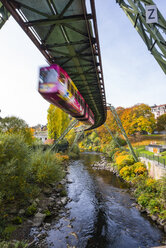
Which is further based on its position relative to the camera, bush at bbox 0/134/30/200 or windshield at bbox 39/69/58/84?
bush at bbox 0/134/30/200

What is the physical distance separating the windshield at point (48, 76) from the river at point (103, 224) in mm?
7428

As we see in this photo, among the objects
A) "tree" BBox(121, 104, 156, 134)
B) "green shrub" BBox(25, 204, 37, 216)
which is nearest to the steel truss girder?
"green shrub" BBox(25, 204, 37, 216)

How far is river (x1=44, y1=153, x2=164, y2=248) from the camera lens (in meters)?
6.75

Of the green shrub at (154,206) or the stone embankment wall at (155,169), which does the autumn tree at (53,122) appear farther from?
the green shrub at (154,206)

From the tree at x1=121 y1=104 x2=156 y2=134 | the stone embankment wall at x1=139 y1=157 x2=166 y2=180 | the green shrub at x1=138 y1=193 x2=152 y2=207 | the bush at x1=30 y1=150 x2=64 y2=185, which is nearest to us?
the green shrub at x1=138 y1=193 x2=152 y2=207

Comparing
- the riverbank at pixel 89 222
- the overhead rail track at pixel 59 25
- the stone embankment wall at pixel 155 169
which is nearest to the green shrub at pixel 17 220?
the riverbank at pixel 89 222

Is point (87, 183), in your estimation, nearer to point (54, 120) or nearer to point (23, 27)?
point (23, 27)

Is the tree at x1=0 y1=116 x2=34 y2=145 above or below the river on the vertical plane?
above

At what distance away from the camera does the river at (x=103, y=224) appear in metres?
6.75

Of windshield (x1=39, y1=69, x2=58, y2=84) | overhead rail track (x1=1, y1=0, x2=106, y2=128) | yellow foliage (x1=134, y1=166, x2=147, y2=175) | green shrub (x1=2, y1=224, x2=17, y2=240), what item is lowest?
green shrub (x1=2, y1=224, x2=17, y2=240)

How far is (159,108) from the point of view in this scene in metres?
71.8

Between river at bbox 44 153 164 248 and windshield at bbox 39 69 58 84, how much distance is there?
7428mm

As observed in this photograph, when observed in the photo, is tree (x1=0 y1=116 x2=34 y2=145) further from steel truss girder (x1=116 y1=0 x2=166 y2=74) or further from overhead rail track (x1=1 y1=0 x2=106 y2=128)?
steel truss girder (x1=116 y1=0 x2=166 y2=74)

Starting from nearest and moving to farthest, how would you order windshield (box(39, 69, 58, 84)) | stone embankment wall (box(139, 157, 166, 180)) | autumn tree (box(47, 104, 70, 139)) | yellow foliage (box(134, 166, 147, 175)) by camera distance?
windshield (box(39, 69, 58, 84))
stone embankment wall (box(139, 157, 166, 180))
yellow foliage (box(134, 166, 147, 175))
autumn tree (box(47, 104, 70, 139))
